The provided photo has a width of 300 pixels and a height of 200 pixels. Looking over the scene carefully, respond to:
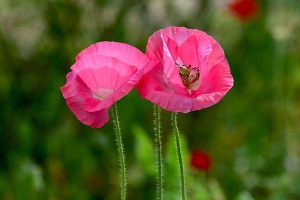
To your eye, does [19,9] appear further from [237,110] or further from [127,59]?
[127,59]

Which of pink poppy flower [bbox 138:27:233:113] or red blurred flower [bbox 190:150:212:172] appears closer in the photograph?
pink poppy flower [bbox 138:27:233:113]

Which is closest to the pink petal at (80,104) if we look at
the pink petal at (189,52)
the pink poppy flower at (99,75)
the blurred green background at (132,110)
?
the pink poppy flower at (99,75)

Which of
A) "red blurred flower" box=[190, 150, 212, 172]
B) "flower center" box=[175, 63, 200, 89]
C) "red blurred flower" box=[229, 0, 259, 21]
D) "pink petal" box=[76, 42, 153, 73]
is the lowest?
"red blurred flower" box=[190, 150, 212, 172]

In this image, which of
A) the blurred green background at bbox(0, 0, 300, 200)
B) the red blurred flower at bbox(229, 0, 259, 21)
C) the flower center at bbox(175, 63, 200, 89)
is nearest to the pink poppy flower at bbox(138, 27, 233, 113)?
Answer: the flower center at bbox(175, 63, 200, 89)

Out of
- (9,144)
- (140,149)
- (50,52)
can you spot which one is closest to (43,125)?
(9,144)

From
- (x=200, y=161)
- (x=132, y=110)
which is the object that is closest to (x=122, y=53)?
(x=200, y=161)

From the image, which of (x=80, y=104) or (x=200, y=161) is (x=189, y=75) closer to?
(x=80, y=104)

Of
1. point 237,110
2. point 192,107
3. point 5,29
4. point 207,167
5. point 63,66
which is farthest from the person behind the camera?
point 5,29

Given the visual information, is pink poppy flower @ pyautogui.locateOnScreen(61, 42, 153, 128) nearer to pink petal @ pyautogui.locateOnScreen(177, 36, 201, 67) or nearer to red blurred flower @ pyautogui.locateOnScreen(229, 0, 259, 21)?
pink petal @ pyautogui.locateOnScreen(177, 36, 201, 67)
